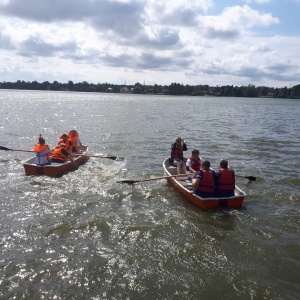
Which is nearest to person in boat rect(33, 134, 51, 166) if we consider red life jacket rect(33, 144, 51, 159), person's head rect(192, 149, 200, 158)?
red life jacket rect(33, 144, 51, 159)

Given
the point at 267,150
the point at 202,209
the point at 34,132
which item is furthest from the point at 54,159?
the point at 34,132

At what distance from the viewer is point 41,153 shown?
1330 centimetres

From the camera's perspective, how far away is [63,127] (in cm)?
3027

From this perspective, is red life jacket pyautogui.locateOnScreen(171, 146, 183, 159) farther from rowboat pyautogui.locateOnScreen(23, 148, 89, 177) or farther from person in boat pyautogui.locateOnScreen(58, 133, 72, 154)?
person in boat pyautogui.locateOnScreen(58, 133, 72, 154)

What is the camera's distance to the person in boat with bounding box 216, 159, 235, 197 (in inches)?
390

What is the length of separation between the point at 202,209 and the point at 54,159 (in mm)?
7002

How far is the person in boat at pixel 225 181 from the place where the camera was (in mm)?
9898

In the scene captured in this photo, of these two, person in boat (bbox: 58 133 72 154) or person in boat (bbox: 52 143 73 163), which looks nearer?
person in boat (bbox: 52 143 73 163)

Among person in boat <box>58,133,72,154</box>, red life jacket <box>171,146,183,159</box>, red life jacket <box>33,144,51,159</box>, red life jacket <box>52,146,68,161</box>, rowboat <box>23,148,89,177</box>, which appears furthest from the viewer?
person in boat <box>58,133,72,154</box>

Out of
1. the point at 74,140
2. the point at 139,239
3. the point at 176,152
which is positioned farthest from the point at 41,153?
the point at 139,239

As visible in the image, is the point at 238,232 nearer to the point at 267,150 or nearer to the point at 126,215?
the point at 126,215

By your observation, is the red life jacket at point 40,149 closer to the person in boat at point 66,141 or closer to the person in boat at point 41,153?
the person in boat at point 41,153

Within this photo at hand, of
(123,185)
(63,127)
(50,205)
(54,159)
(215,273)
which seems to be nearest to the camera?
(215,273)

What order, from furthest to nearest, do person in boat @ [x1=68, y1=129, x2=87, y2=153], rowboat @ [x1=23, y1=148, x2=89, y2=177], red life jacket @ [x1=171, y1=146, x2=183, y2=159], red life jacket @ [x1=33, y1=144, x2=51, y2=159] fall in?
person in boat @ [x1=68, y1=129, x2=87, y2=153] → red life jacket @ [x1=171, y1=146, x2=183, y2=159] → red life jacket @ [x1=33, y1=144, x2=51, y2=159] → rowboat @ [x1=23, y1=148, x2=89, y2=177]
